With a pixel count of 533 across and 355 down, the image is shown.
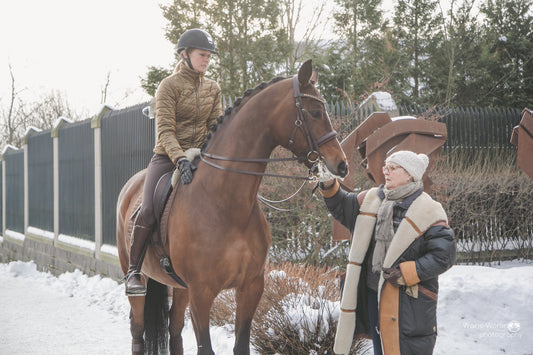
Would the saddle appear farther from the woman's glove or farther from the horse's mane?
the woman's glove

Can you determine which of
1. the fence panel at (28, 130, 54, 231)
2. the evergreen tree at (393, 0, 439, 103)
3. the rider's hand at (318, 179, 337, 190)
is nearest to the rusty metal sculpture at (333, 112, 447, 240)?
the rider's hand at (318, 179, 337, 190)

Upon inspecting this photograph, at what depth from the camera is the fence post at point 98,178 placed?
1063cm

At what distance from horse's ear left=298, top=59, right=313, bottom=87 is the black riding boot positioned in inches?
63.1

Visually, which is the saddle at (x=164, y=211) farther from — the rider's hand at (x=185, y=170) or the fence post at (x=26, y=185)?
the fence post at (x=26, y=185)

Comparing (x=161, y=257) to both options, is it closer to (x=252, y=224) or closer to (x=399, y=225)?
(x=252, y=224)

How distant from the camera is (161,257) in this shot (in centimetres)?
394

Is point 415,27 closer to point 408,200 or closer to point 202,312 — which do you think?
point 408,200

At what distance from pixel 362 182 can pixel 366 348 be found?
3.31 meters

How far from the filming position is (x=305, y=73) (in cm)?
336

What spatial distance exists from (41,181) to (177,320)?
11.8 metres

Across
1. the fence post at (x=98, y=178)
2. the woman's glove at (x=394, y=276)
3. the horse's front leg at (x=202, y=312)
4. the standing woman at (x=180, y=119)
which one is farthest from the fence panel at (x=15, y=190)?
the woman's glove at (x=394, y=276)

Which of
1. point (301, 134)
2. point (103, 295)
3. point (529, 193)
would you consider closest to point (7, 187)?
point (103, 295)

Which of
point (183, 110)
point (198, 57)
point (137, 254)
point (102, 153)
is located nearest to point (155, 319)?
point (137, 254)

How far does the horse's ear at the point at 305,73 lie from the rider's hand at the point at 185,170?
1.00 meters
